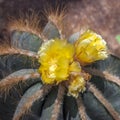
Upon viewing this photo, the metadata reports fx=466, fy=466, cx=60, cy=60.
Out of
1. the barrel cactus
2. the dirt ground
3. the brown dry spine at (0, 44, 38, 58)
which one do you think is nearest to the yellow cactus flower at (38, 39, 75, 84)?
the barrel cactus

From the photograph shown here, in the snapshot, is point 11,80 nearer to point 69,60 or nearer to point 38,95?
point 38,95

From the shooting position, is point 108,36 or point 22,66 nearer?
point 22,66

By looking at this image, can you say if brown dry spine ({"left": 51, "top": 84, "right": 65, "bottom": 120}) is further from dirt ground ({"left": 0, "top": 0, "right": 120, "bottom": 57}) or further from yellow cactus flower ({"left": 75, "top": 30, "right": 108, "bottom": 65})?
dirt ground ({"left": 0, "top": 0, "right": 120, "bottom": 57})

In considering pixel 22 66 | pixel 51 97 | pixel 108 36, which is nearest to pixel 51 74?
pixel 51 97

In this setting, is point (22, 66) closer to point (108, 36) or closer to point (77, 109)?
point (77, 109)

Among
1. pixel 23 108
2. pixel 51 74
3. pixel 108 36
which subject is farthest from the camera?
pixel 108 36

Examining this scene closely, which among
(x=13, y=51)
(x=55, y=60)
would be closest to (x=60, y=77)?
(x=55, y=60)
